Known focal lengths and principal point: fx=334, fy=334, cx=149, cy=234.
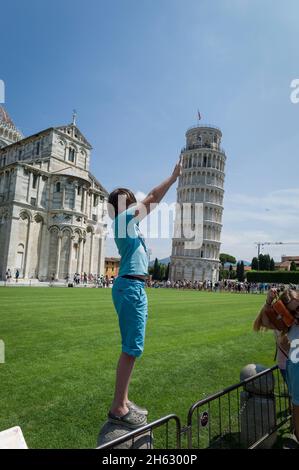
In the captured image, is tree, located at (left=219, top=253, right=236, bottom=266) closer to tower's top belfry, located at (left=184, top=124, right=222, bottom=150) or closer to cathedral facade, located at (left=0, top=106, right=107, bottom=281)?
tower's top belfry, located at (left=184, top=124, right=222, bottom=150)

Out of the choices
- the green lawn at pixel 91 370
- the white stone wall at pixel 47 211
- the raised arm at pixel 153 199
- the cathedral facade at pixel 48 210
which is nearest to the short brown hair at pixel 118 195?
the raised arm at pixel 153 199

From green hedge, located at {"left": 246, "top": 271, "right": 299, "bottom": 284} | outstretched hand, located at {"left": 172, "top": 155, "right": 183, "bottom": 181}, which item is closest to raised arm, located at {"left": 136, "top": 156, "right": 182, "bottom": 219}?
outstretched hand, located at {"left": 172, "top": 155, "right": 183, "bottom": 181}

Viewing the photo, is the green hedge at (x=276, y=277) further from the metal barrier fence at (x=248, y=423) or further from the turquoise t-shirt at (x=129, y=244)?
the turquoise t-shirt at (x=129, y=244)

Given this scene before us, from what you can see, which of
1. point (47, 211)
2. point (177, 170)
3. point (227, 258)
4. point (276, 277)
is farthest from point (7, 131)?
point (227, 258)

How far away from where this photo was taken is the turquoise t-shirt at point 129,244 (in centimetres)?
338

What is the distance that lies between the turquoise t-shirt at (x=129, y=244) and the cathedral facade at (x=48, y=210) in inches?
1844

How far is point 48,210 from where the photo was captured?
169ft

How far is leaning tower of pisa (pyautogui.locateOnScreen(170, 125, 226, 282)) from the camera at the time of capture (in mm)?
92125

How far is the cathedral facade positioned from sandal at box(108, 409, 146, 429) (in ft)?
154

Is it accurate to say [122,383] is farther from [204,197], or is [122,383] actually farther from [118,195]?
[204,197]

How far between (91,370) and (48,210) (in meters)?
47.8

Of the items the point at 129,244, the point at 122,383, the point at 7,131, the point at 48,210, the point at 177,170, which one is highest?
the point at 7,131
